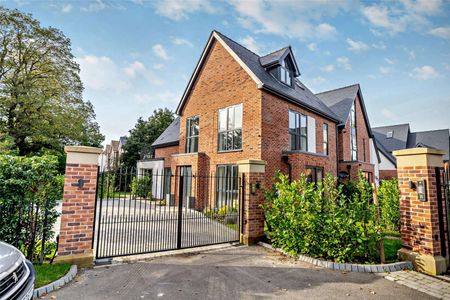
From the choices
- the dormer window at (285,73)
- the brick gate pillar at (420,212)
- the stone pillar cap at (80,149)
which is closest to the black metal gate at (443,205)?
the brick gate pillar at (420,212)

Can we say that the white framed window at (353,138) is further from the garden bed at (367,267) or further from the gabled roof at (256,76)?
the garden bed at (367,267)

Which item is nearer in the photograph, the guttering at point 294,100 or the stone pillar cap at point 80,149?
the stone pillar cap at point 80,149

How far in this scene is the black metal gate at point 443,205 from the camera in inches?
191

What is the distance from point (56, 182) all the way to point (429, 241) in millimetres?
8004

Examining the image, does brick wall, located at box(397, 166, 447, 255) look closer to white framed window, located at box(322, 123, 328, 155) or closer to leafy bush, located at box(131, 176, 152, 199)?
leafy bush, located at box(131, 176, 152, 199)

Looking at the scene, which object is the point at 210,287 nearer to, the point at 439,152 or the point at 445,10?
the point at 439,152

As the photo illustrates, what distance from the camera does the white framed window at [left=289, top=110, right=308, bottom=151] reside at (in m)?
12.5

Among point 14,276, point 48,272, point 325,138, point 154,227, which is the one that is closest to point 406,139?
point 325,138

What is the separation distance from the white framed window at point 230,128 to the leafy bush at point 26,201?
27.1 feet

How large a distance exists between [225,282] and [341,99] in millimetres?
19739

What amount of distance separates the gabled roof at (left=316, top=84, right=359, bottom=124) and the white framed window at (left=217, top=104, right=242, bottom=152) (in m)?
9.58

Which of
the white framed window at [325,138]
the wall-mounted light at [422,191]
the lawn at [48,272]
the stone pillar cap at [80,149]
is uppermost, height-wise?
the white framed window at [325,138]

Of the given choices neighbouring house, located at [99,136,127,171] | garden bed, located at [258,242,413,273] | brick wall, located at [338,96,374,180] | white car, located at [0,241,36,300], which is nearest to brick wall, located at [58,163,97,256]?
white car, located at [0,241,36,300]

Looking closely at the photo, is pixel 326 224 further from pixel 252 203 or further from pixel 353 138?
pixel 353 138
